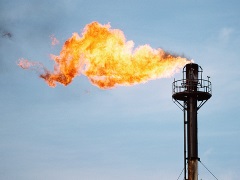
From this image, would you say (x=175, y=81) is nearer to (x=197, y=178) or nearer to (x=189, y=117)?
(x=189, y=117)

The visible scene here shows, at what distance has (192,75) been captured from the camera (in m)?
56.7

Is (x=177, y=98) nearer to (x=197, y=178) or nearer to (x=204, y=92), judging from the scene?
(x=204, y=92)

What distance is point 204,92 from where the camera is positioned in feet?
183

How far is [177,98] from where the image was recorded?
5672 centimetres

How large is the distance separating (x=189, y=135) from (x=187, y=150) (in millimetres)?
1528

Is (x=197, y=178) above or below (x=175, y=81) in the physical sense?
below

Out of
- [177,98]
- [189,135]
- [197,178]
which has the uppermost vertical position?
[177,98]

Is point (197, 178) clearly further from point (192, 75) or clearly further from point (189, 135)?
point (192, 75)

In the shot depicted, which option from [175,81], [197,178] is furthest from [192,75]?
[197,178]

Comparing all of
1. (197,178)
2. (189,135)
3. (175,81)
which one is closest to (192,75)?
(175,81)

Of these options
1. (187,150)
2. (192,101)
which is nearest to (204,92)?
(192,101)

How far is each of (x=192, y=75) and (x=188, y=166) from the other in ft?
→ 30.7

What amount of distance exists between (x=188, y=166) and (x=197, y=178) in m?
1.47

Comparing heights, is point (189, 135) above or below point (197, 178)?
above
